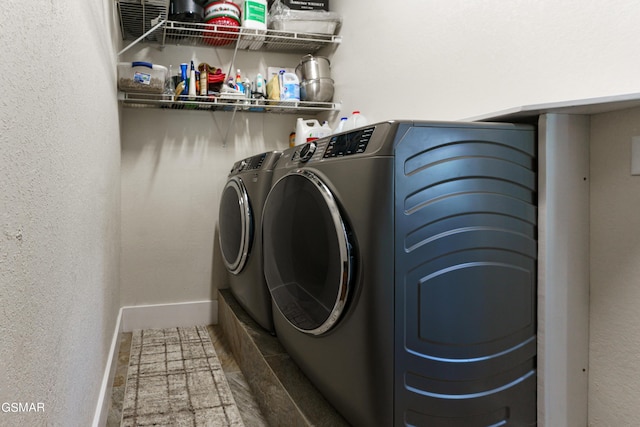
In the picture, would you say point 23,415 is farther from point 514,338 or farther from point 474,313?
point 514,338

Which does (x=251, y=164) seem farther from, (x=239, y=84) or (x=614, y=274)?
(x=614, y=274)

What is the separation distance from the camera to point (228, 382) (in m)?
2.18

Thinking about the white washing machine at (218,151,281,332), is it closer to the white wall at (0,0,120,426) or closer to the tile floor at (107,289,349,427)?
the tile floor at (107,289,349,427)

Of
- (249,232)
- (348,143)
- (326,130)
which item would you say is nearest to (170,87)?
(326,130)

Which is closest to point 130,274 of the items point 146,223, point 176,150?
point 146,223

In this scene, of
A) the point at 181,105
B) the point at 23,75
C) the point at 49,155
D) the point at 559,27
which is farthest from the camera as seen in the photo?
the point at 181,105

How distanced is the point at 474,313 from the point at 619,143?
2.04 ft

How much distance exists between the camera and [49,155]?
0.84 m

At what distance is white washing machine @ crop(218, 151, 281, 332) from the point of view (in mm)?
2152

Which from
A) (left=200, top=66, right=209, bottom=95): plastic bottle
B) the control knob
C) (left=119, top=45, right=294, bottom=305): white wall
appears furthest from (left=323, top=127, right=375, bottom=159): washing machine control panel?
(left=119, top=45, right=294, bottom=305): white wall

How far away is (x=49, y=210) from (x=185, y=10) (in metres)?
2.11

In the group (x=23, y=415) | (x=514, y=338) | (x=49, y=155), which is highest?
(x=49, y=155)

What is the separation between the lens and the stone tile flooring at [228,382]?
6.08ft

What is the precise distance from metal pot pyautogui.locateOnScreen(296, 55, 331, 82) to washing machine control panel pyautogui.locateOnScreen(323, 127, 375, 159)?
66.8 inches
